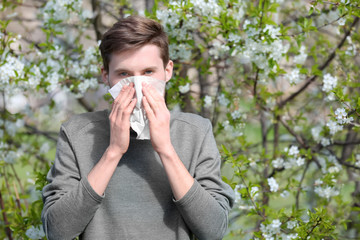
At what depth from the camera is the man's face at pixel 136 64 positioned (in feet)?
5.61

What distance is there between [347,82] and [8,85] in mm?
1946

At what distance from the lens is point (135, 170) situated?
1.75 meters

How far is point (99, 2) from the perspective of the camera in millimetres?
3379

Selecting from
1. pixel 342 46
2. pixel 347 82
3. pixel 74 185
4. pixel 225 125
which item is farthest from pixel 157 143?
pixel 342 46

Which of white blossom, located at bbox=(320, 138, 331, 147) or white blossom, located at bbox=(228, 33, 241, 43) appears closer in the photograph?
white blossom, located at bbox=(228, 33, 241, 43)

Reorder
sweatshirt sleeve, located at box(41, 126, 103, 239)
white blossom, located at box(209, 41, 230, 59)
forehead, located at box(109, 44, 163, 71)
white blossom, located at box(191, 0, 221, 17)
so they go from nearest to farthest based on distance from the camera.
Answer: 1. sweatshirt sleeve, located at box(41, 126, 103, 239)
2. forehead, located at box(109, 44, 163, 71)
3. white blossom, located at box(191, 0, 221, 17)
4. white blossom, located at box(209, 41, 230, 59)

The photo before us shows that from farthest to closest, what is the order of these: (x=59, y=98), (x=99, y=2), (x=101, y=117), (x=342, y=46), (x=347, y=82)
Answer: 1. (x=59, y=98)
2. (x=99, y=2)
3. (x=342, y=46)
4. (x=347, y=82)
5. (x=101, y=117)

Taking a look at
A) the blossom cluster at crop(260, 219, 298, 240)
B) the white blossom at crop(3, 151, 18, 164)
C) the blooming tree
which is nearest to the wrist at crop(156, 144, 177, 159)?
the blooming tree

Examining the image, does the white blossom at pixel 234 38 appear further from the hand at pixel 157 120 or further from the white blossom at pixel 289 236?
the white blossom at pixel 289 236

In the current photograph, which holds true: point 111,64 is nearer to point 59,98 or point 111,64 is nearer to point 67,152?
point 67,152

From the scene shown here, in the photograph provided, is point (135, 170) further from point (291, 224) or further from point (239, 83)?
point (239, 83)

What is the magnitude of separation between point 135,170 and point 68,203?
0.29 metres

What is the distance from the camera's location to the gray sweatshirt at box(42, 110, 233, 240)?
1.60 meters

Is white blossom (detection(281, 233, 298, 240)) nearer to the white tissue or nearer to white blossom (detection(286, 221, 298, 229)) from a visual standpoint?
white blossom (detection(286, 221, 298, 229))
